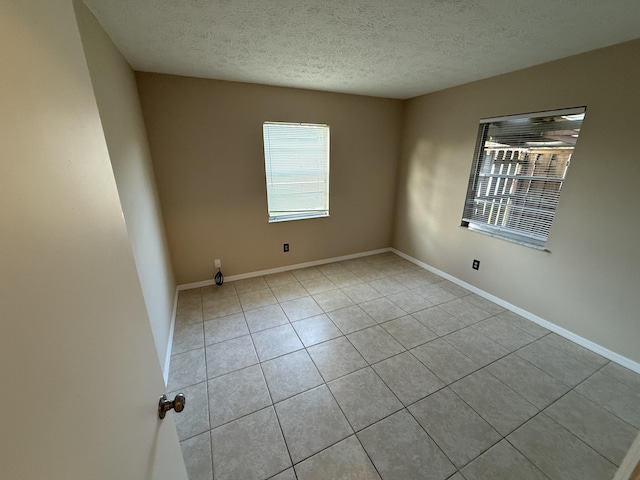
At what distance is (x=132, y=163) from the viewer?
1770mm

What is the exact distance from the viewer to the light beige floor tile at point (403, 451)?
1.29 m

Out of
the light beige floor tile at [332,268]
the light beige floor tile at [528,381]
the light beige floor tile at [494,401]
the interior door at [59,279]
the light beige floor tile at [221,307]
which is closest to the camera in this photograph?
the interior door at [59,279]

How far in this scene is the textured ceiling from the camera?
1342mm

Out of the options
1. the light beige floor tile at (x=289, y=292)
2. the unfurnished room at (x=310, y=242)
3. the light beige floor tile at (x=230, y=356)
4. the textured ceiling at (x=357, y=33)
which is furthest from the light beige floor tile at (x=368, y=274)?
the textured ceiling at (x=357, y=33)

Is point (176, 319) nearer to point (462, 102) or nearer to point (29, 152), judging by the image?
point (29, 152)

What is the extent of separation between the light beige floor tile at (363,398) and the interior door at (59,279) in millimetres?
1219

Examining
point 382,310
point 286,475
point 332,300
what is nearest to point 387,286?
point 382,310

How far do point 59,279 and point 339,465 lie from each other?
5.00ft

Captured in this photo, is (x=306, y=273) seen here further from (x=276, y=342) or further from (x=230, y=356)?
(x=230, y=356)

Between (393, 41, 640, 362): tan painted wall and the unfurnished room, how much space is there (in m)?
0.02

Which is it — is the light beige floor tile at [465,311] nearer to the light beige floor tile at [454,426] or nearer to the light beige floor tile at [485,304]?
the light beige floor tile at [485,304]

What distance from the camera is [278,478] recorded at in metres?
1.26

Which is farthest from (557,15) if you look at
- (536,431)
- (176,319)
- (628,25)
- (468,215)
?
(176,319)

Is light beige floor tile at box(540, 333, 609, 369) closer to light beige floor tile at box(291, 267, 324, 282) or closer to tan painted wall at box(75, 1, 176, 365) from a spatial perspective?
light beige floor tile at box(291, 267, 324, 282)
